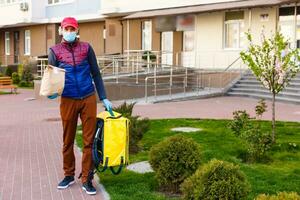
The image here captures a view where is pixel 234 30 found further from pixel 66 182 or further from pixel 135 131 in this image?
pixel 66 182

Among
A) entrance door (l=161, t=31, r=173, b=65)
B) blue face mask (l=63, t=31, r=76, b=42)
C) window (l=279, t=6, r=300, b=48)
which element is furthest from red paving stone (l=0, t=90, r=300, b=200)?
entrance door (l=161, t=31, r=173, b=65)

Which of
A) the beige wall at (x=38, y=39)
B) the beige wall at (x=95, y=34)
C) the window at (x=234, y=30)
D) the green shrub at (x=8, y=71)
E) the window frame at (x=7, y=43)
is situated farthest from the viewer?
the window frame at (x=7, y=43)

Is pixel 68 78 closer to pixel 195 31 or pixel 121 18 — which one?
pixel 195 31

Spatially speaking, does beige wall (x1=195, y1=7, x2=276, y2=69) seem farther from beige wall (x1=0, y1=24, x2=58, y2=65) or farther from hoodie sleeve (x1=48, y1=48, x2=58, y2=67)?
hoodie sleeve (x1=48, y1=48, x2=58, y2=67)

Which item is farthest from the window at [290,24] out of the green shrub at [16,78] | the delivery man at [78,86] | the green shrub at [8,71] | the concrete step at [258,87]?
the green shrub at [8,71]

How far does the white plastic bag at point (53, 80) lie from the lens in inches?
233

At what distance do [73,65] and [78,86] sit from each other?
9.9 inches

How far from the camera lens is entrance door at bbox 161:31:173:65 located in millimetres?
26256

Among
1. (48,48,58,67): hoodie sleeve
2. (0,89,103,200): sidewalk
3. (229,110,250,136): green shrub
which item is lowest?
(0,89,103,200): sidewalk

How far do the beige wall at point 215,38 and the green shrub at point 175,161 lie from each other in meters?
16.6

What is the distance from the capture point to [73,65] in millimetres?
6125

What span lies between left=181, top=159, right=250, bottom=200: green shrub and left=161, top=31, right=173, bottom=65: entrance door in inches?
815

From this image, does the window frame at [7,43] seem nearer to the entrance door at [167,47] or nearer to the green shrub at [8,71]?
the green shrub at [8,71]

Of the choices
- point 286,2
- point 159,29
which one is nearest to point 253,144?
point 286,2
